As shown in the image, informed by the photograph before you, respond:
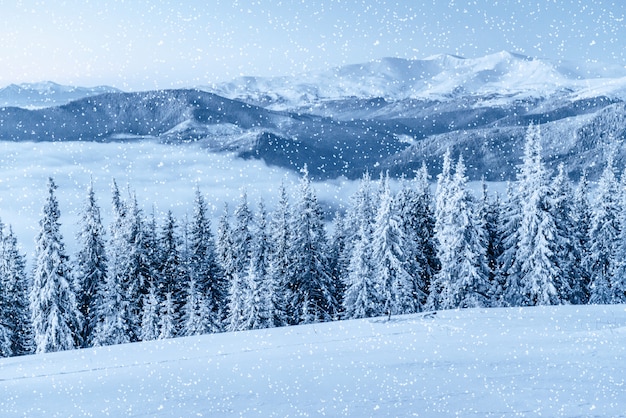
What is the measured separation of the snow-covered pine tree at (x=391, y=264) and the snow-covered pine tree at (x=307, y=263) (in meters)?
5.06

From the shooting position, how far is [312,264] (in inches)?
1405

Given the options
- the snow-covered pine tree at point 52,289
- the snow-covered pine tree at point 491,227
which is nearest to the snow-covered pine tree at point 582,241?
the snow-covered pine tree at point 491,227

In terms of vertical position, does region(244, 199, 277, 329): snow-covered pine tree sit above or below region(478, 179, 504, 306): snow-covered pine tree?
below

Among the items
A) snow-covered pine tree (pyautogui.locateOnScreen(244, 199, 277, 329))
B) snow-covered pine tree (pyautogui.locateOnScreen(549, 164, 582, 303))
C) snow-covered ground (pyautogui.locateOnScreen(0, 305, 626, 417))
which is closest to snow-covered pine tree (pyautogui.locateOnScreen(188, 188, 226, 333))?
A: snow-covered pine tree (pyautogui.locateOnScreen(244, 199, 277, 329))

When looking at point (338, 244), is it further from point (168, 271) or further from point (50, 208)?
point (50, 208)

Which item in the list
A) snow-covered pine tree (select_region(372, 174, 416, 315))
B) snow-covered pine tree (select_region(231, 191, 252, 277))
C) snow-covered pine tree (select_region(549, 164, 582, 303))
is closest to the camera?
snow-covered pine tree (select_region(549, 164, 582, 303))

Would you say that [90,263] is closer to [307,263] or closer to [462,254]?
[307,263]

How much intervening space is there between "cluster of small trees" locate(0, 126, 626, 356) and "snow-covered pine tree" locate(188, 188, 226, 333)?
100mm

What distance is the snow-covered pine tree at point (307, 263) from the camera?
35.3 m

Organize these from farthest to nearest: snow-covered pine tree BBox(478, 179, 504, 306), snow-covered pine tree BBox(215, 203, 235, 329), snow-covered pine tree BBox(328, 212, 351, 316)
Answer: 1. snow-covered pine tree BBox(215, 203, 235, 329)
2. snow-covered pine tree BBox(328, 212, 351, 316)
3. snow-covered pine tree BBox(478, 179, 504, 306)

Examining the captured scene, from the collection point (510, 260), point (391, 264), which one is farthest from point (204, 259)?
point (510, 260)

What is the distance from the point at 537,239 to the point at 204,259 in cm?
2470

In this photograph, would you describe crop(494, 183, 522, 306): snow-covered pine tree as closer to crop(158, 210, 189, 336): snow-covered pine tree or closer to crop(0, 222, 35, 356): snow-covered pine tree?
crop(158, 210, 189, 336): snow-covered pine tree

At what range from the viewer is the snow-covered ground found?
9.27m
